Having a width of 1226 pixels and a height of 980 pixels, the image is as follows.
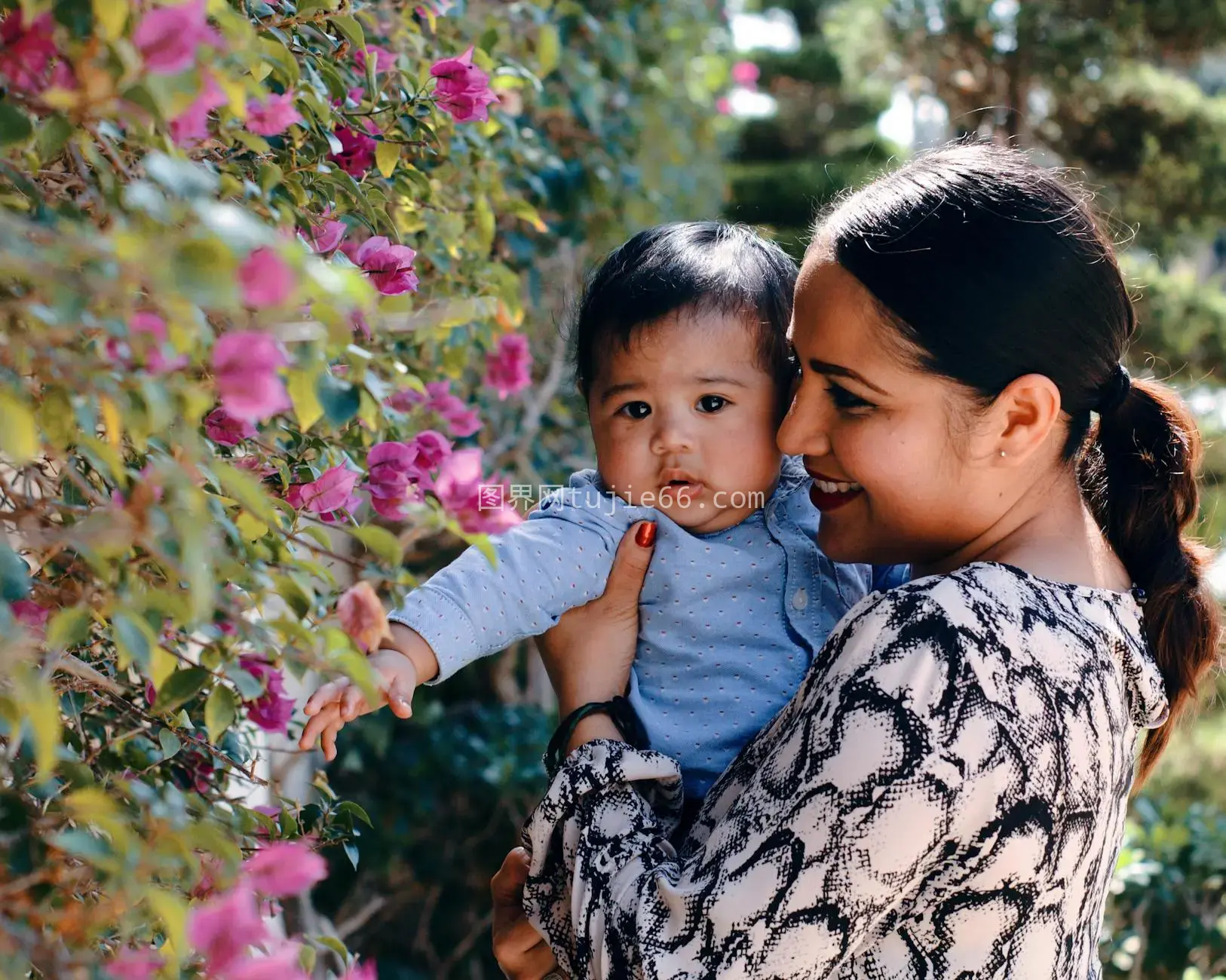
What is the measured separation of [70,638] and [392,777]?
2675mm

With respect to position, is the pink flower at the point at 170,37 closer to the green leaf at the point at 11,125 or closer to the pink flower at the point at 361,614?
the green leaf at the point at 11,125

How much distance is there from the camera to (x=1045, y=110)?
630 cm

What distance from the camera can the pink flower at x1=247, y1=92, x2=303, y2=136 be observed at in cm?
98

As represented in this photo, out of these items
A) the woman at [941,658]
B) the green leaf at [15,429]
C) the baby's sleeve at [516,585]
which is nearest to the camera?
the green leaf at [15,429]

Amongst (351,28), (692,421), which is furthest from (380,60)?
(692,421)

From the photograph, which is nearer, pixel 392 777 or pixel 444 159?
pixel 444 159

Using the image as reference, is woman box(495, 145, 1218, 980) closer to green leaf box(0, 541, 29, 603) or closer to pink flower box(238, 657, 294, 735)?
pink flower box(238, 657, 294, 735)

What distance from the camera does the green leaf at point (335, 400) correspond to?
816 mm

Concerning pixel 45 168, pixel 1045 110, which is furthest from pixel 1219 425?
pixel 45 168

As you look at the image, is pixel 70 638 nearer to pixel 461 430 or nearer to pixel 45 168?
pixel 45 168

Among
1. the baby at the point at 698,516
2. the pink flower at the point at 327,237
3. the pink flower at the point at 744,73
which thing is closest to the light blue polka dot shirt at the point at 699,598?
the baby at the point at 698,516

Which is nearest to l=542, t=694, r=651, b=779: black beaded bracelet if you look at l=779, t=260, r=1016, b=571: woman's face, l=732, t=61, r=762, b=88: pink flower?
l=779, t=260, r=1016, b=571: woman's face

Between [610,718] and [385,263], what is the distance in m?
0.62

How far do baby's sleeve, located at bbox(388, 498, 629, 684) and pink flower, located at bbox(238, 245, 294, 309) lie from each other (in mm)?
802
